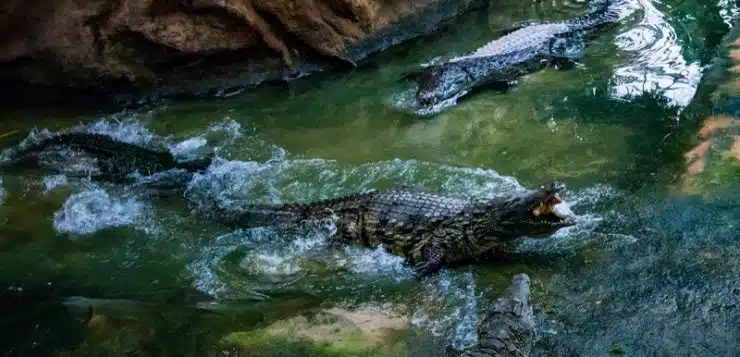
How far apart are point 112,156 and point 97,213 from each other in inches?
30.6

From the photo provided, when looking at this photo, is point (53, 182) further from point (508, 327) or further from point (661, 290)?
point (661, 290)

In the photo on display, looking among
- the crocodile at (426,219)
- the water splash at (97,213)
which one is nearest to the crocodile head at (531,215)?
the crocodile at (426,219)

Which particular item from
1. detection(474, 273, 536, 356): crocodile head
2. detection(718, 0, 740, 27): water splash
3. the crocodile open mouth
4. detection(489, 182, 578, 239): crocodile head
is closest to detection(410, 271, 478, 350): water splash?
detection(474, 273, 536, 356): crocodile head

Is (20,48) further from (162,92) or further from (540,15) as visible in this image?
(540,15)

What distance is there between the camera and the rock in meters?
7.04

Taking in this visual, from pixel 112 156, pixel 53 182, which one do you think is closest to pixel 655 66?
pixel 112 156

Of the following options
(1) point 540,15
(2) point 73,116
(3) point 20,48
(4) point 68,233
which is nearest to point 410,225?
(4) point 68,233

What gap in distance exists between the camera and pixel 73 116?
7.24 meters

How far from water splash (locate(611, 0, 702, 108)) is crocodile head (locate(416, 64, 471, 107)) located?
1484 millimetres

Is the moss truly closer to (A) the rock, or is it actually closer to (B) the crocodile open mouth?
(B) the crocodile open mouth

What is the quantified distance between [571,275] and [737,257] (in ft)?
2.74

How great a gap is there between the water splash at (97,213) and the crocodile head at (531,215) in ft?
8.52

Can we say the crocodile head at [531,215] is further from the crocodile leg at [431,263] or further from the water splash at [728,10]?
the water splash at [728,10]

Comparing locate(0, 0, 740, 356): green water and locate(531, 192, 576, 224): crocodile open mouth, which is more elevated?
locate(531, 192, 576, 224): crocodile open mouth
